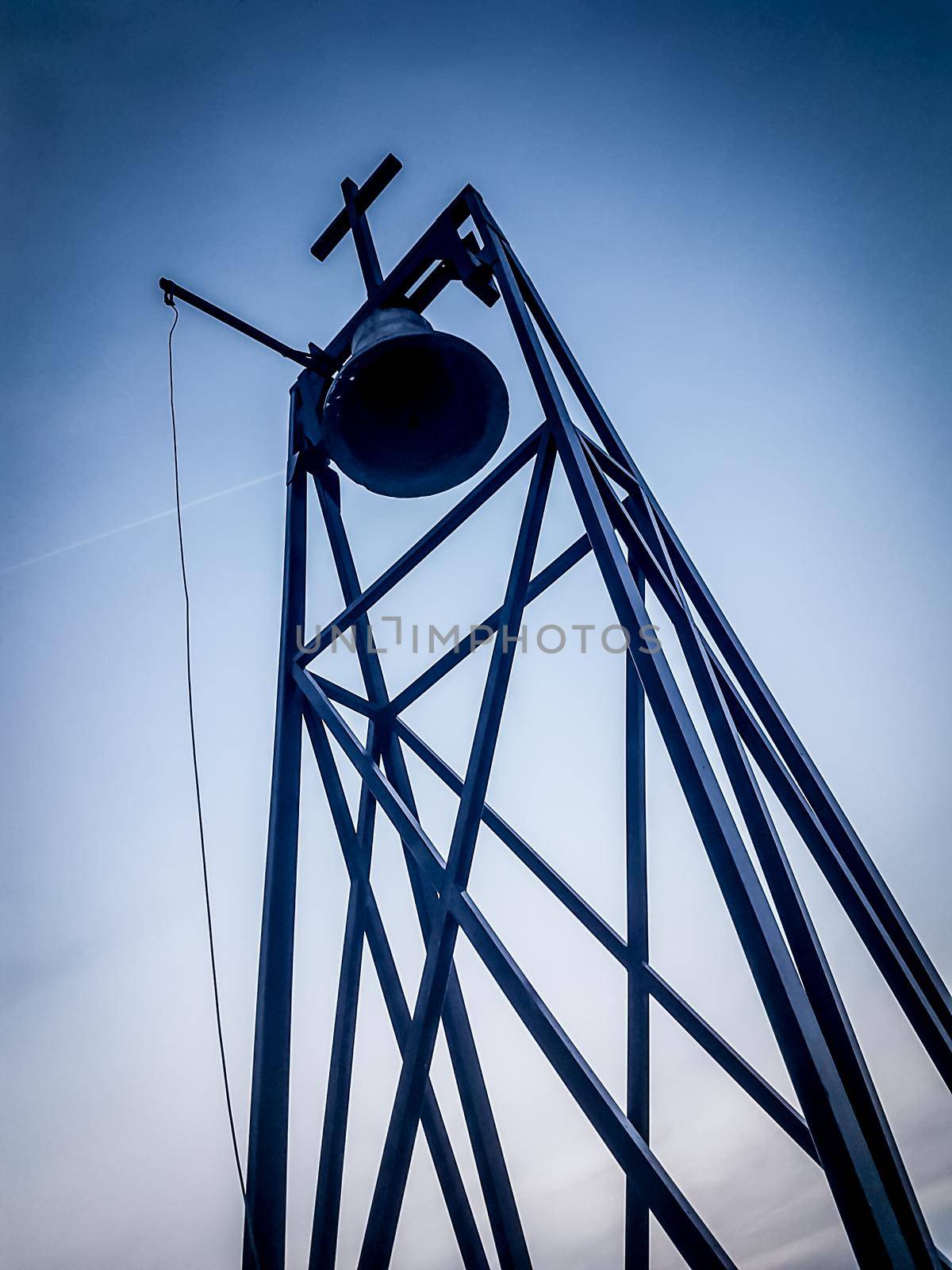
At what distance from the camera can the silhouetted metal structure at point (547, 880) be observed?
6.33 ft

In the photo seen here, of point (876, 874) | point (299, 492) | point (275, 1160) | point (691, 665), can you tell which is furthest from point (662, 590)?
point (275, 1160)

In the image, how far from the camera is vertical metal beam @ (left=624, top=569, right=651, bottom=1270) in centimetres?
331

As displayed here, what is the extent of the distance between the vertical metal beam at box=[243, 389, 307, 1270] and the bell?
2.25ft

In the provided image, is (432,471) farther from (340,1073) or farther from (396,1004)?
(340,1073)

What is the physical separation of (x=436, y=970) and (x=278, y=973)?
0.99m

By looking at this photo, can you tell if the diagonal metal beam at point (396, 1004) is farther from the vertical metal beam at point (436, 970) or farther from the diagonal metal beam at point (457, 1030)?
the vertical metal beam at point (436, 970)

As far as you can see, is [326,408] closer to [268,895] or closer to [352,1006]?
[268,895]

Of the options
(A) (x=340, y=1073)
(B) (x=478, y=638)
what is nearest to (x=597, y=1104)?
(A) (x=340, y=1073)

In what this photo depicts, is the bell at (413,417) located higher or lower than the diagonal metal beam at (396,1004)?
higher

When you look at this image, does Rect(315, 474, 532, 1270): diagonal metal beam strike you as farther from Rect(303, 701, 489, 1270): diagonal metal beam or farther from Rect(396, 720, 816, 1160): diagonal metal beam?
Rect(396, 720, 816, 1160): diagonal metal beam

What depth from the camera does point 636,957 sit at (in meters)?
3.42

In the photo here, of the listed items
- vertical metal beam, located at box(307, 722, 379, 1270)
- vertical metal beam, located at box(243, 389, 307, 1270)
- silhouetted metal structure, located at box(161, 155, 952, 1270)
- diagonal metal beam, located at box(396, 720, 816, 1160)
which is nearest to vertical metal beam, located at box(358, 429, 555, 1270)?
silhouetted metal structure, located at box(161, 155, 952, 1270)

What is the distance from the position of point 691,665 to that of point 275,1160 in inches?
103

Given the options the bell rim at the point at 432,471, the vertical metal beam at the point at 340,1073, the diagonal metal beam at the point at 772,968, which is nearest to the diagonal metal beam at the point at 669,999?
the vertical metal beam at the point at 340,1073
